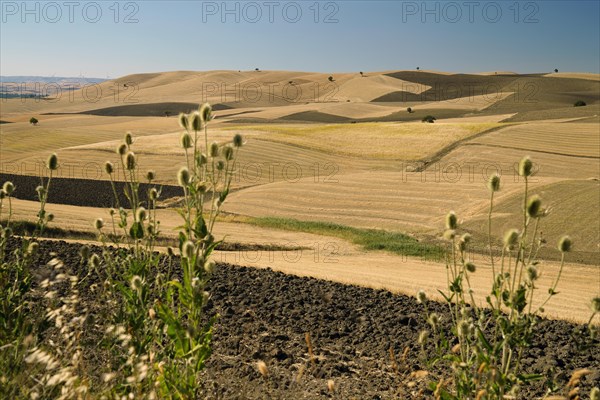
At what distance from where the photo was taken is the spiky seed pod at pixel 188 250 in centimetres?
420

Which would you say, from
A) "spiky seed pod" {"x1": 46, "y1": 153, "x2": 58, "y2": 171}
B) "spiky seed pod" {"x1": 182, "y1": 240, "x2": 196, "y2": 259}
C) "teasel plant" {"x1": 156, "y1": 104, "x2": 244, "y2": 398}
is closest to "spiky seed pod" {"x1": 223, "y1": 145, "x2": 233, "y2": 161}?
"teasel plant" {"x1": 156, "y1": 104, "x2": 244, "y2": 398}

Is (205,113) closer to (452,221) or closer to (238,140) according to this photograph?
(238,140)

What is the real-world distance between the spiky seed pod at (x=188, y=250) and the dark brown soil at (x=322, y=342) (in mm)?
1894

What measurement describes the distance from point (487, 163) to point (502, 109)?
42.8 m

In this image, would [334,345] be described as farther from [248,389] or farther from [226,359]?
[248,389]

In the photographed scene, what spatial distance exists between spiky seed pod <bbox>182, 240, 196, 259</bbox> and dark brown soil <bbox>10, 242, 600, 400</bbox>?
1894mm

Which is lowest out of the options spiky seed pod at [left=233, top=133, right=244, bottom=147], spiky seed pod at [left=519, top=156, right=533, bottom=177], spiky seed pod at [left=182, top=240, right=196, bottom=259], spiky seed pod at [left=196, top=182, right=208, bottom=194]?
spiky seed pod at [left=182, top=240, right=196, bottom=259]

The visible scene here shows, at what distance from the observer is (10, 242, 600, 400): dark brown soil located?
693 centimetres

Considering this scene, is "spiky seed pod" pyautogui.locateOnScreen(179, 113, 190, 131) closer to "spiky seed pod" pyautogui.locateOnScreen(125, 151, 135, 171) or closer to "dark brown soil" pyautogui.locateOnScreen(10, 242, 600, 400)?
"spiky seed pod" pyautogui.locateOnScreen(125, 151, 135, 171)

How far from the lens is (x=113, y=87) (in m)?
157

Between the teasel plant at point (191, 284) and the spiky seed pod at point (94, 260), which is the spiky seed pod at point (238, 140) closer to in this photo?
the teasel plant at point (191, 284)

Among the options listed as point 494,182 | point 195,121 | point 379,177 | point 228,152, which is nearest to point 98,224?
point 195,121

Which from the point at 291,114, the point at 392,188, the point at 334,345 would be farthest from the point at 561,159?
the point at 291,114

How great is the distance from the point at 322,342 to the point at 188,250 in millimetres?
5192
